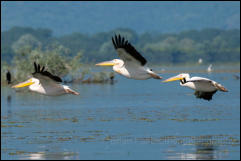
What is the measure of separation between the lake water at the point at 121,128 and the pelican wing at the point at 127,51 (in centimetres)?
208

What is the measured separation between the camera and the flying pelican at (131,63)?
12.9 meters

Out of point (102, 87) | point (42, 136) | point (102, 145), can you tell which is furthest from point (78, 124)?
point (102, 87)

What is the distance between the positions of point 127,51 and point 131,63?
500 millimetres

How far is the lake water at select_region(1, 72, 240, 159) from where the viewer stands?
1497 cm

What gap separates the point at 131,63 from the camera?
1348 cm

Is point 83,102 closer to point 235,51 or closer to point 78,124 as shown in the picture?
point 78,124

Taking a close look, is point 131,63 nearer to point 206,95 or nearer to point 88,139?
point 206,95

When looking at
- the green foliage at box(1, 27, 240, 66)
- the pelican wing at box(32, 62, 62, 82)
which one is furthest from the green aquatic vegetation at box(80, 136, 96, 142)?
the green foliage at box(1, 27, 240, 66)

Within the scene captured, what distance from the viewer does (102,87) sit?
38438mm

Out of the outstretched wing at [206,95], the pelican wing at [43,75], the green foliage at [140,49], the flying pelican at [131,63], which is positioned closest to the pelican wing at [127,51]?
the flying pelican at [131,63]

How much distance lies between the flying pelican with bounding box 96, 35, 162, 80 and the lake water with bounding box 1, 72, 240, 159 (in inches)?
68.9

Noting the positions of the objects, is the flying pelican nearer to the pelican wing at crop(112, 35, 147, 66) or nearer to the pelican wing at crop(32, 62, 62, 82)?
the pelican wing at crop(112, 35, 147, 66)

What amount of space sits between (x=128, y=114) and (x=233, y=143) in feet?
24.7

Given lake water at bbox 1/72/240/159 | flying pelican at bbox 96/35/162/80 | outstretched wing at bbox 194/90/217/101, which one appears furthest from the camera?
lake water at bbox 1/72/240/159
